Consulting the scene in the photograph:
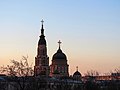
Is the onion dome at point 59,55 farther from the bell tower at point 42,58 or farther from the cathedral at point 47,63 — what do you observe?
the bell tower at point 42,58

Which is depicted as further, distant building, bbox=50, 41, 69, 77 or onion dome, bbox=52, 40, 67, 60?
onion dome, bbox=52, 40, 67, 60

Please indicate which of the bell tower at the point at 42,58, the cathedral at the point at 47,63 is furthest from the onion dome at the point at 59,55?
the bell tower at the point at 42,58

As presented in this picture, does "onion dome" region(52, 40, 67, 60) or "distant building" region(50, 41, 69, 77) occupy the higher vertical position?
"onion dome" region(52, 40, 67, 60)

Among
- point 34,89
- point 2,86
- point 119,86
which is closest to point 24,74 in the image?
point 34,89

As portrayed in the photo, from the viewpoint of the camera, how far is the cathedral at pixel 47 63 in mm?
96750

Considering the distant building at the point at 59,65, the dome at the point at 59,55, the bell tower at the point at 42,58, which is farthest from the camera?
the dome at the point at 59,55

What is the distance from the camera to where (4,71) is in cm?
4109

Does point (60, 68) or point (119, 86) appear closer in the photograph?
point (119, 86)

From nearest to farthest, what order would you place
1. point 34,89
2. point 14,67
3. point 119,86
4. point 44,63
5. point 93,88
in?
point 14,67, point 34,89, point 93,88, point 119,86, point 44,63

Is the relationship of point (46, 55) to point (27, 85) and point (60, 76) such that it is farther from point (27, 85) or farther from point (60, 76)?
point (27, 85)

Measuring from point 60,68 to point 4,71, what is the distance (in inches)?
2503

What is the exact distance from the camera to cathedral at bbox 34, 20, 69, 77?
96750mm

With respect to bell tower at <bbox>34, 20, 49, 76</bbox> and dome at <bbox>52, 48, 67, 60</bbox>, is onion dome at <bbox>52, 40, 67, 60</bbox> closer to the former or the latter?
dome at <bbox>52, 48, 67, 60</bbox>

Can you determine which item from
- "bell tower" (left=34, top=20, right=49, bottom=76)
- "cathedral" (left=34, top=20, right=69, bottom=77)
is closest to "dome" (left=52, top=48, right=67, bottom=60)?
"cathedral" (left=34, top=20, right=69, bottom=77)
